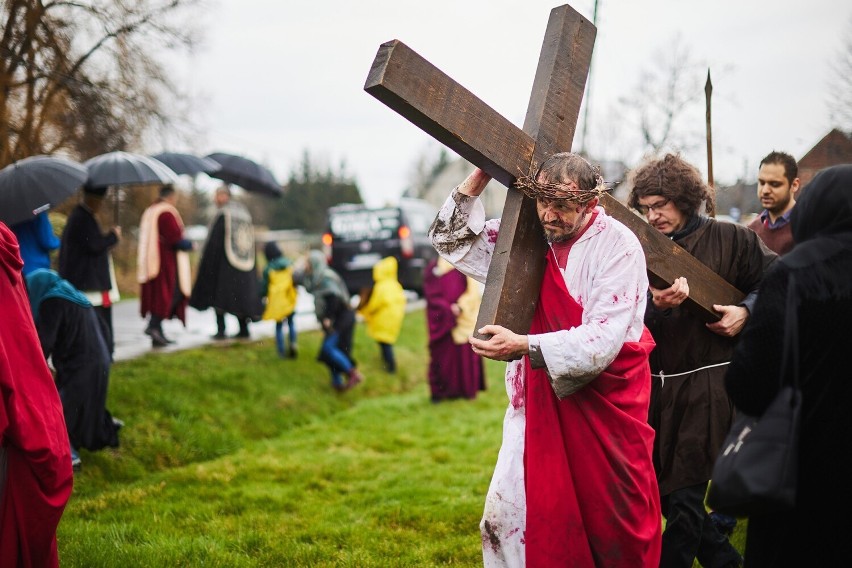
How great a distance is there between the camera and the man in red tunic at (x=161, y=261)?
9.65 metres

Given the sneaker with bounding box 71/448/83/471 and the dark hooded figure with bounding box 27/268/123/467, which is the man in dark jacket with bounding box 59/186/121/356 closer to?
the sneaker with bounding box 71/448/83/471

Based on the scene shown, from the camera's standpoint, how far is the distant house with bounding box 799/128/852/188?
5.06 meters

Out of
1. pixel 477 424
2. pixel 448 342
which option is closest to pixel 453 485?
pixel 477 424

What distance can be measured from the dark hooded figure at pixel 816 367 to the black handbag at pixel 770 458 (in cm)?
3

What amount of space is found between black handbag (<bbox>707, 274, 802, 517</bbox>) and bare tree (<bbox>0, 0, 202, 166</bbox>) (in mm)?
8396

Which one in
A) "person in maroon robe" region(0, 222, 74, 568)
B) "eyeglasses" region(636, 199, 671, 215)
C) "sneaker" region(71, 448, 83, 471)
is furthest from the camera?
"sneaker" region(71, 448, 83, 471)

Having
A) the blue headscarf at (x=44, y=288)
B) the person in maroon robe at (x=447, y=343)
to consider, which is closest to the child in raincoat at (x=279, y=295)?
the person in maroon robe at (x=447, y=343)

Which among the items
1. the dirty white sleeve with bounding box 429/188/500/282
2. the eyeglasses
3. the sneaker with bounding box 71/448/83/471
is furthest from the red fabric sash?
the sneaker with bounding box 71/448/83/471

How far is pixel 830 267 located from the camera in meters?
2.11

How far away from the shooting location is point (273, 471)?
643cm

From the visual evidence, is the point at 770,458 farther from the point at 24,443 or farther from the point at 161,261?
the point at 161,261

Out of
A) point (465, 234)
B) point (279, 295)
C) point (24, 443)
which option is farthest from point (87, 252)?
point (465, 234)

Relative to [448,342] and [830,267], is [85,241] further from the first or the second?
[830,267]

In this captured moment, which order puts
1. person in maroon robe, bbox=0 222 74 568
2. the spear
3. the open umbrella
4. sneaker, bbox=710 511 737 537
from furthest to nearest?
the open umbrella
sneaker, bbox=710 511 737 537
the spear
person in maroon robe, bbox=0 222 74 568
